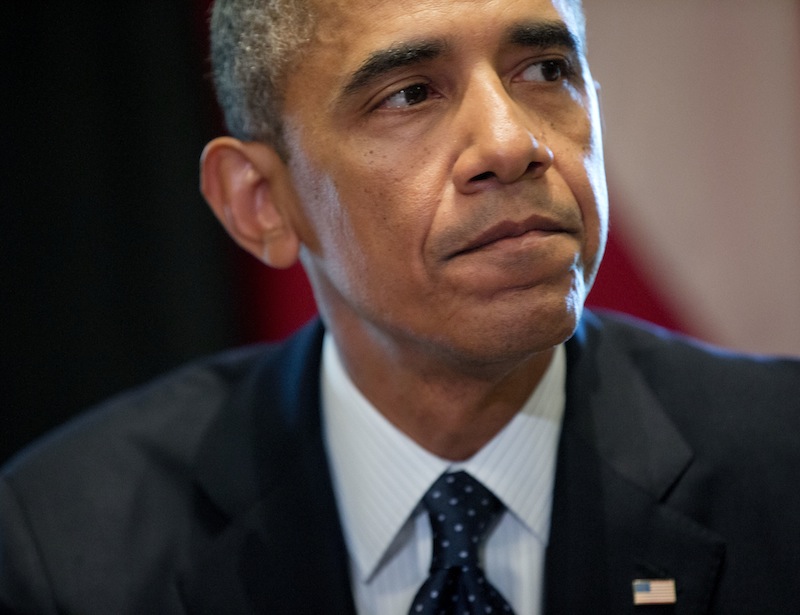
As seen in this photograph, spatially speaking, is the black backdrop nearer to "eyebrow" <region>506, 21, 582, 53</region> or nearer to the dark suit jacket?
the dark suit jacket

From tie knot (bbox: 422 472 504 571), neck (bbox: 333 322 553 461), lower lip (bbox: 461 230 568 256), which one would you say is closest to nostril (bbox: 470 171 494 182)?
lower lip (bbox: 461 230 568 256)

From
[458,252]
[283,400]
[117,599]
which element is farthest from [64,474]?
[458,252]

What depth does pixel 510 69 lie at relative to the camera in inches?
72.1

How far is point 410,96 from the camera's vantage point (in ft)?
5.97

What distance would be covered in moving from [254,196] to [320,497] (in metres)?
0.66

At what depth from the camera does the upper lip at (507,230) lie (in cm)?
172

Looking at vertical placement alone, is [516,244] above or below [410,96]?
below

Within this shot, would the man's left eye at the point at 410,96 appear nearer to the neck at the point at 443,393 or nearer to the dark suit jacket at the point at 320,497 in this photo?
the neck at the point at 443,393

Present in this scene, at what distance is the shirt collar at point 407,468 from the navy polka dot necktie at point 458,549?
0.10 ft

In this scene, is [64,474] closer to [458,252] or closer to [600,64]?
[458,252]

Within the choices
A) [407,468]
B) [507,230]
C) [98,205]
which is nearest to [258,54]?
[507,230]

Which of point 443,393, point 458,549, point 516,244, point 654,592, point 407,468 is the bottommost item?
point 654,592

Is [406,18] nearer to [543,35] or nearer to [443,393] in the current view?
[543,35]

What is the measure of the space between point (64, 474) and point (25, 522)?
14 cm
